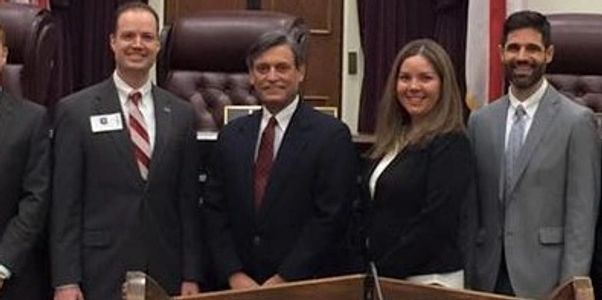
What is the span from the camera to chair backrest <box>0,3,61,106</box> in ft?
14.9

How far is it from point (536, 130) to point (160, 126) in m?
1.24

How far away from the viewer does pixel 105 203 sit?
11.3 ft

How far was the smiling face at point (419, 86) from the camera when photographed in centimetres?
337

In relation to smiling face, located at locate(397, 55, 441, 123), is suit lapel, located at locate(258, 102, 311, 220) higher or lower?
lower

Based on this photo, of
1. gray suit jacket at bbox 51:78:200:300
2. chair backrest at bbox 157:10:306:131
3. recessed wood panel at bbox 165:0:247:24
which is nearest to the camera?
gray suit jacket at bbox 51:78:200:300

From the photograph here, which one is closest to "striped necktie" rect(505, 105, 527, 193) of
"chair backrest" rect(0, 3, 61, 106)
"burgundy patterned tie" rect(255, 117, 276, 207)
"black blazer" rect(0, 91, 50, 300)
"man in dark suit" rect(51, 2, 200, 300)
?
"burgundy patterned tie" rect(255, 117, 276, 207)

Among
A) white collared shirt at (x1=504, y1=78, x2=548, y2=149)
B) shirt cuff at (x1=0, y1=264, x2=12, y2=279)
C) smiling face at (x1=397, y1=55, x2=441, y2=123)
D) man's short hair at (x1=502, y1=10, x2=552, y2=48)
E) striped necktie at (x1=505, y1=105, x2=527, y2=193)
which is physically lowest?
shirt cuff at (x1=0, y1=264, x2=12, y2=279)

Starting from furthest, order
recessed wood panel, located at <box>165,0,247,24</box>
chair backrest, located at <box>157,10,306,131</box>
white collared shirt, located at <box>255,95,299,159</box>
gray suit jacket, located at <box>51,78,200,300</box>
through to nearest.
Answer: recessed wood panel, located at <box>165,0,247,24</box> < chair backrest, located at <box>157,10,306,131</box> < white collared shirt, located at <box>255,95,299,159</box> < gray suit jacket, located at <box>51,78,200,300</box>

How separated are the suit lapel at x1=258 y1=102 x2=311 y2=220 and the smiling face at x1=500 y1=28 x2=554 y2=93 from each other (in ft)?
2.31

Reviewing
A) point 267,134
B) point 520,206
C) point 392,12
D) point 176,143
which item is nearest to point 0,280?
point 176,143

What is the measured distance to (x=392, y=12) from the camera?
23.0 feet

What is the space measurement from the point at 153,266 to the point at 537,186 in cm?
129

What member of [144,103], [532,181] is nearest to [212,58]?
[144,103]

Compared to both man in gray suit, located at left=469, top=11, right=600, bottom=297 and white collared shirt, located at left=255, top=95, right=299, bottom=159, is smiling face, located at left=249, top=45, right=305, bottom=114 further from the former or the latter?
man in gray suit, located at left=469, top=11, right=600, bottom=297
